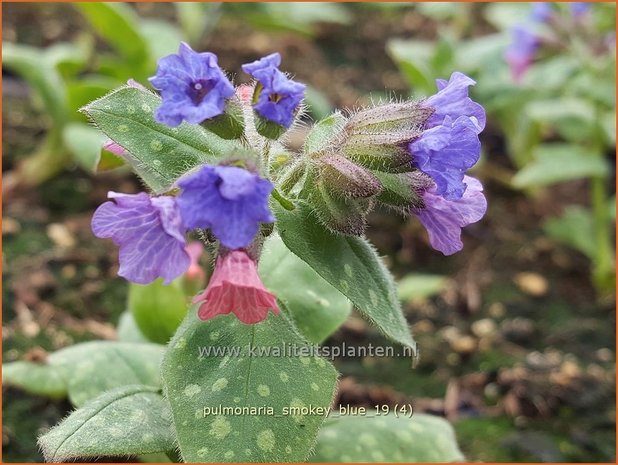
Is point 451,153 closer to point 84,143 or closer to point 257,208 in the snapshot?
point 257,208

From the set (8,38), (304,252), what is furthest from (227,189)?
(8,38)

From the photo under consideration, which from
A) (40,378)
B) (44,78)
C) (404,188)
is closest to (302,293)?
(404,188)

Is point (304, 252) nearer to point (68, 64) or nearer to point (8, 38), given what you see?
point (68, 64)

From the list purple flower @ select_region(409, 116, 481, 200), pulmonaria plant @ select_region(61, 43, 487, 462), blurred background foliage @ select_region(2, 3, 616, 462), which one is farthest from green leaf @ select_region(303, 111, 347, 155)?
blurred background foliage @ select_region(2, 3, 616, 462)

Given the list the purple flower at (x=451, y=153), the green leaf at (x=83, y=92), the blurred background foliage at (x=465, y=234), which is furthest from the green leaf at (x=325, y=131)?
the green leaf at (x=83, y=92)

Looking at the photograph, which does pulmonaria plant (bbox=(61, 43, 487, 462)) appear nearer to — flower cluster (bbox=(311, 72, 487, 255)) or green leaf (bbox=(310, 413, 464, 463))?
flower cluster (bbox=(311, 72, 487, 255))

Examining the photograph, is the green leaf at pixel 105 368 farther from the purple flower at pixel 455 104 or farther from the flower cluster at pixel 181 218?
the purple flower at pixel 455 104

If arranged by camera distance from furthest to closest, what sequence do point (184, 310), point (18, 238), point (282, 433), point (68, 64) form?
point (68, 64), point (18, 238), point (184, 310), point (282, 433)
